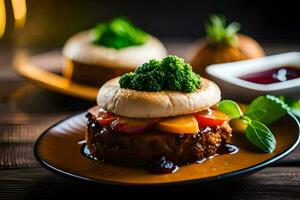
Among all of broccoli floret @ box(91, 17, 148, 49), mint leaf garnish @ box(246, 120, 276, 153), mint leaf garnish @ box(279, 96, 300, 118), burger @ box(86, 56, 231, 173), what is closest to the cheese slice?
burger @ box(86, 56, 231, 173)

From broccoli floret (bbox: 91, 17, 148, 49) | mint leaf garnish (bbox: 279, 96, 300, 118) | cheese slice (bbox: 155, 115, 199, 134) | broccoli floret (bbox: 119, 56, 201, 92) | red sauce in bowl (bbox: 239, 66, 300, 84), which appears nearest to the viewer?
cheese slice (bbox: 155, 115, 199, 134)

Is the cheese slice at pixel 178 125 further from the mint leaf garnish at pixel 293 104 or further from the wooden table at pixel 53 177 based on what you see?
the mint leaf garnish at pixel 293 104

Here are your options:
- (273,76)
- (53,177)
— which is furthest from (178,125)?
(273,76)

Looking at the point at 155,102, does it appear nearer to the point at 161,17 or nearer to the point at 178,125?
the point at 178,125

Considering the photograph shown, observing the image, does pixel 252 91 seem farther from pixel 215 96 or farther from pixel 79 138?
pixel 79 138

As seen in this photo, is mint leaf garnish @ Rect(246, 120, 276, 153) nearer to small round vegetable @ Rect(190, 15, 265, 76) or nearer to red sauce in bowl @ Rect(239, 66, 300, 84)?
red sauce in bowl @ Rect(239, 66, 300, 84)
